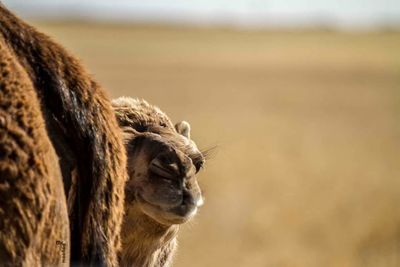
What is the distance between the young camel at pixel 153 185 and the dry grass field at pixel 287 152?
1346 millimetres

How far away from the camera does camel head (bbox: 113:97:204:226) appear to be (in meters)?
6.22

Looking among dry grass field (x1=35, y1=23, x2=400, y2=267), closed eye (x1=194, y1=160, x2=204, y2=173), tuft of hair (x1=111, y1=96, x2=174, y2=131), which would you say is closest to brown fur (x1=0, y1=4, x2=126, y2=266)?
closed eye (x1=194, y1=160, x2=204, y2=173)

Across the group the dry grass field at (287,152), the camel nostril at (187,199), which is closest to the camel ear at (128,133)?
the camel nostril at (187,199)

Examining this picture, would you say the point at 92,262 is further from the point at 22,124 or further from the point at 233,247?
the point at 233,247

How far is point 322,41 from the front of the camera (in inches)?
4596

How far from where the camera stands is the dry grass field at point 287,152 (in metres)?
15.8

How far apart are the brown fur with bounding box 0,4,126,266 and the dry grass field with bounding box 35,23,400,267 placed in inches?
114

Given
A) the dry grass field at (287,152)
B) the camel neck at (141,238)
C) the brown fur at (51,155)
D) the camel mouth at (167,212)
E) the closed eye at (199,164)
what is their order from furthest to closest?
the dry grass field at (287,152) → the closed eye at (199,164) → the camel neck at (141,238) → the camel mouth at (167,212) → the brown fur at (51,155)

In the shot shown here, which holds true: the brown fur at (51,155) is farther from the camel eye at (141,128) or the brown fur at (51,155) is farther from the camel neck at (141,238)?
the camel eye at (141,128)

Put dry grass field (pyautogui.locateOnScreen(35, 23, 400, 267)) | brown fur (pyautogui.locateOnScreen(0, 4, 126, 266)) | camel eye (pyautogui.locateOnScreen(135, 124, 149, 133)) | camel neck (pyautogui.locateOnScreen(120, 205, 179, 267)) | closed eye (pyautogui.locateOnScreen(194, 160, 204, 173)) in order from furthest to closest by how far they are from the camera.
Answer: dry grass field (pyautogui.locateOnScreen(35, 23, 400, 267)) < camel eye (pyautogui.locateOnScreen(135, 124, 149, 133)) < closed eye (pyautogui.locateOnScreen(194, 160, 204, 173)) < camel neck (pyautogui.locateOnScreen(120, 205, 179, 267)) < brown fur (pyautogui.locateOnScreen(0, 4, 126, 266))

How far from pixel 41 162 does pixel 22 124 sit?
0.56 feet

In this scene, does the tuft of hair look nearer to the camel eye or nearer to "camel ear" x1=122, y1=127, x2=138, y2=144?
the camel eye

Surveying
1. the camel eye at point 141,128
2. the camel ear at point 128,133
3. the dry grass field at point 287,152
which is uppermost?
the camel ear at point 128,133

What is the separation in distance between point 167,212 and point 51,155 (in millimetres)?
1645
